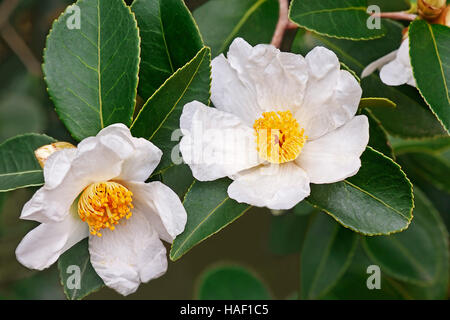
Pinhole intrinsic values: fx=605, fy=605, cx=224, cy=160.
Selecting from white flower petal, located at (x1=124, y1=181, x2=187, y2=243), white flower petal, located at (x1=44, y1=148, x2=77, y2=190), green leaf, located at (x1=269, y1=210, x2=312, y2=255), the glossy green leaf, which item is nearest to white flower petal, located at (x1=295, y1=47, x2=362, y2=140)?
white flower petal, located at (x1=124, y1=181, x2=187, y2=243)

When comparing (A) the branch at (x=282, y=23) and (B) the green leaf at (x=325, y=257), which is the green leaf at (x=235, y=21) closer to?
(A) the branch at (x=282, y=23)

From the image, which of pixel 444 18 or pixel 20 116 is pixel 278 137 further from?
pixel 20 116

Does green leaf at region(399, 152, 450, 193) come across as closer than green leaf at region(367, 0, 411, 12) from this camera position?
No

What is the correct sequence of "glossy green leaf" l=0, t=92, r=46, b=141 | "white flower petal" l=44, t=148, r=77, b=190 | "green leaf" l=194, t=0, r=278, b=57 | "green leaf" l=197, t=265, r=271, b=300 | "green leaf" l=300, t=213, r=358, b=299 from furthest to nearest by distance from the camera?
"glossy green leaf" l=0, t=92, r=46, b=141
"green leaf" l=197, t=265, r=271, b=300
"green leaf" l=300, t=213, r=358, b=299
"green leaf" l=194, t=0, r=278, b=57
"white flower petal" l=44, t=148, r=77, b=190

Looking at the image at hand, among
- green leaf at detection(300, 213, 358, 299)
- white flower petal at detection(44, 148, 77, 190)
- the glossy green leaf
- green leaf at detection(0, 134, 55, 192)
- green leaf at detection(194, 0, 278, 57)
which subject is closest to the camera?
white flower petal at detection(44, 148, 77, 190)

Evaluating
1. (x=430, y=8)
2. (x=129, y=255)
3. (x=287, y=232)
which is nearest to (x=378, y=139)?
(x=430, y=8)

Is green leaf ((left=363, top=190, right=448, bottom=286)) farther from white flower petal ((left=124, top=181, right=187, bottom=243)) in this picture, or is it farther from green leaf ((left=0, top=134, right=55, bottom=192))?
green leaf ((left=0, top=134, right=55, bottom=192))

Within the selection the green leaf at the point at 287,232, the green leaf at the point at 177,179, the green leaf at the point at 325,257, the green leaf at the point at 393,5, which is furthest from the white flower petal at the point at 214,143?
the green leaf at the point at 287,232
